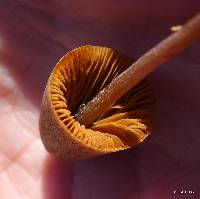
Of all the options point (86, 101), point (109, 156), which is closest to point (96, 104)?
point (86, 101)

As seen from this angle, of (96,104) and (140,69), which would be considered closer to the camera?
(140,69)

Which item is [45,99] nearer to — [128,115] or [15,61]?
[128,115]

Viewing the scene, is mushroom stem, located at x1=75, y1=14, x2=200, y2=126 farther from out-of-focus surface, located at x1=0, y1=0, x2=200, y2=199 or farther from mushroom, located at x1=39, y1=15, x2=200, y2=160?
out-of-focus surface, located at x1=0, y1=0, x2=200, y2=199

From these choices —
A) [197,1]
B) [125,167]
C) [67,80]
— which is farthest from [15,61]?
[197,1]

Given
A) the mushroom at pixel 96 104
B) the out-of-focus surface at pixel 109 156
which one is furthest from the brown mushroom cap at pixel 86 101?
the out-of-focus surface at pixel 109 156

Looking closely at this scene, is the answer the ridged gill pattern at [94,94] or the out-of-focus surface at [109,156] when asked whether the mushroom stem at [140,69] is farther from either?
the out-of-focus surface at [109,156]

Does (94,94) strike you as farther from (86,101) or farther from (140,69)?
(140,69)
